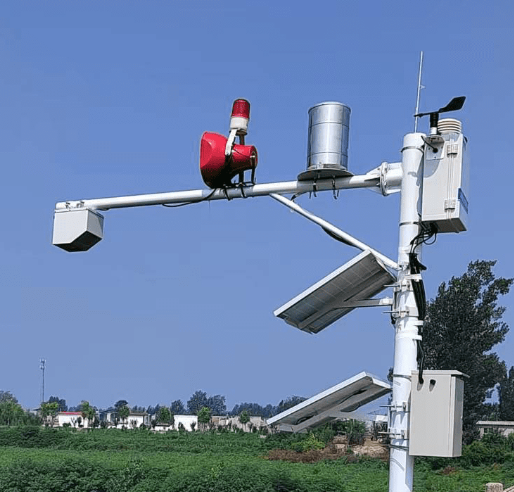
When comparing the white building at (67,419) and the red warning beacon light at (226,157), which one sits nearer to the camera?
the red warning beacon light at (226,157)

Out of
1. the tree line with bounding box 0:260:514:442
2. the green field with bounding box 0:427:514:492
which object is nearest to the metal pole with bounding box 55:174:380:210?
the green field with bounding box 0:427:514:492

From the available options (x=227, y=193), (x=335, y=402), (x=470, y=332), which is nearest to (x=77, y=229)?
(x=227, y=193)

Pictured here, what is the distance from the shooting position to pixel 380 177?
11.0 feet

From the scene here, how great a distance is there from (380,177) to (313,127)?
400mm

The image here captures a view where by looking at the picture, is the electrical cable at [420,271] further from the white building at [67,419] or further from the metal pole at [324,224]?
the white building at [67,419]

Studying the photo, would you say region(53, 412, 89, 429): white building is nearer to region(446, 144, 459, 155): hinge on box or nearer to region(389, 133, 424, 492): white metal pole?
region(389, 133, 424, 492): white metal pole

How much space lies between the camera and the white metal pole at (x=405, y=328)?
123 inches

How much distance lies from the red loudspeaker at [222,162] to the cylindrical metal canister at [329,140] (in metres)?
0.33

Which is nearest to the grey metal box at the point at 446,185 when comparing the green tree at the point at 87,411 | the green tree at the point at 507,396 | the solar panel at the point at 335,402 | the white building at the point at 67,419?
the solar panel at the point at 335,402

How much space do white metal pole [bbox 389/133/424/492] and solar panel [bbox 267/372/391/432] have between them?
0.22 meters

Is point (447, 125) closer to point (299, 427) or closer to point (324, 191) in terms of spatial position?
point (324, 191)

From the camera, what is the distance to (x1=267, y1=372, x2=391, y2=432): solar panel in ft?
11.1

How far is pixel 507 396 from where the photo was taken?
60844 millimetres

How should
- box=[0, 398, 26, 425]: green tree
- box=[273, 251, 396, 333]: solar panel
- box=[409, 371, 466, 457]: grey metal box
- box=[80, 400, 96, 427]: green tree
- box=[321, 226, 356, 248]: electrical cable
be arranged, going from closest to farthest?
box=[409, 371, 466, 457]: grey metal box → box=[273, 251, 396, 333]: solar panel → box=[321, 226, 356, 248]: electrical cable → box=[0, 398, 26, 425]: green tree → box=[80, 400, 96, 427]: green tree
